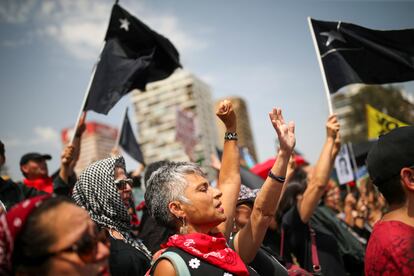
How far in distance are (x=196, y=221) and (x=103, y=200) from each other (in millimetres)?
674

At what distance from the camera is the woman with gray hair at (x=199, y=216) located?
2088 mm

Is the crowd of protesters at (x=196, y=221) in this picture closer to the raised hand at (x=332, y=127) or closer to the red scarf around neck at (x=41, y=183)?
the raised hand at (x=332, y=127)

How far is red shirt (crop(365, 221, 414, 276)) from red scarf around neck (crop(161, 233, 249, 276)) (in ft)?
2.19

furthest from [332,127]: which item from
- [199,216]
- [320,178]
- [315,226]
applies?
[199,216]

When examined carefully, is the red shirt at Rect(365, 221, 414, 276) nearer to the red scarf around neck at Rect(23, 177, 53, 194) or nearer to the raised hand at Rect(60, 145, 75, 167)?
the raised hand at Rect(60, 145, 75, 167)

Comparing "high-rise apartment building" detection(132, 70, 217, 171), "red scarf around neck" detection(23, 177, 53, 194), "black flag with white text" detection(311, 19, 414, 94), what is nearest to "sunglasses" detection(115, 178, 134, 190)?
"red scarf around neck" detection(23, 177, 53, 194)

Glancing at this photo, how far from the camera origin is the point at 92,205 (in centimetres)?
255

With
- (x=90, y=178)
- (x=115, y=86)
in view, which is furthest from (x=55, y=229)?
(x=115, y=86)

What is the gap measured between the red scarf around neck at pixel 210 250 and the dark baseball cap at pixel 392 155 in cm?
88

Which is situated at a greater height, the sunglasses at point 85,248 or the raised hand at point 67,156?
the raised hand at point 67,156

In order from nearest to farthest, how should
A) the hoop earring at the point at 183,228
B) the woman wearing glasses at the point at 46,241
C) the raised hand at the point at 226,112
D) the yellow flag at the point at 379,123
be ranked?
1. the woman wearing glasses at the point at 46,241
2. the hoop earring at the point at 183,228
3. the raised hand at the point at 226,112
4. the yellow flag at the point at 379,123

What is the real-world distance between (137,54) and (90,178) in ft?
11.0

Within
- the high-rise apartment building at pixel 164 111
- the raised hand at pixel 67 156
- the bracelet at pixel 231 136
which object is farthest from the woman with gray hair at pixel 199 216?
the high-rise apartment building at pixel 164 111

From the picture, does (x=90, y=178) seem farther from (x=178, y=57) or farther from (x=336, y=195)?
(x=336, y=195)
